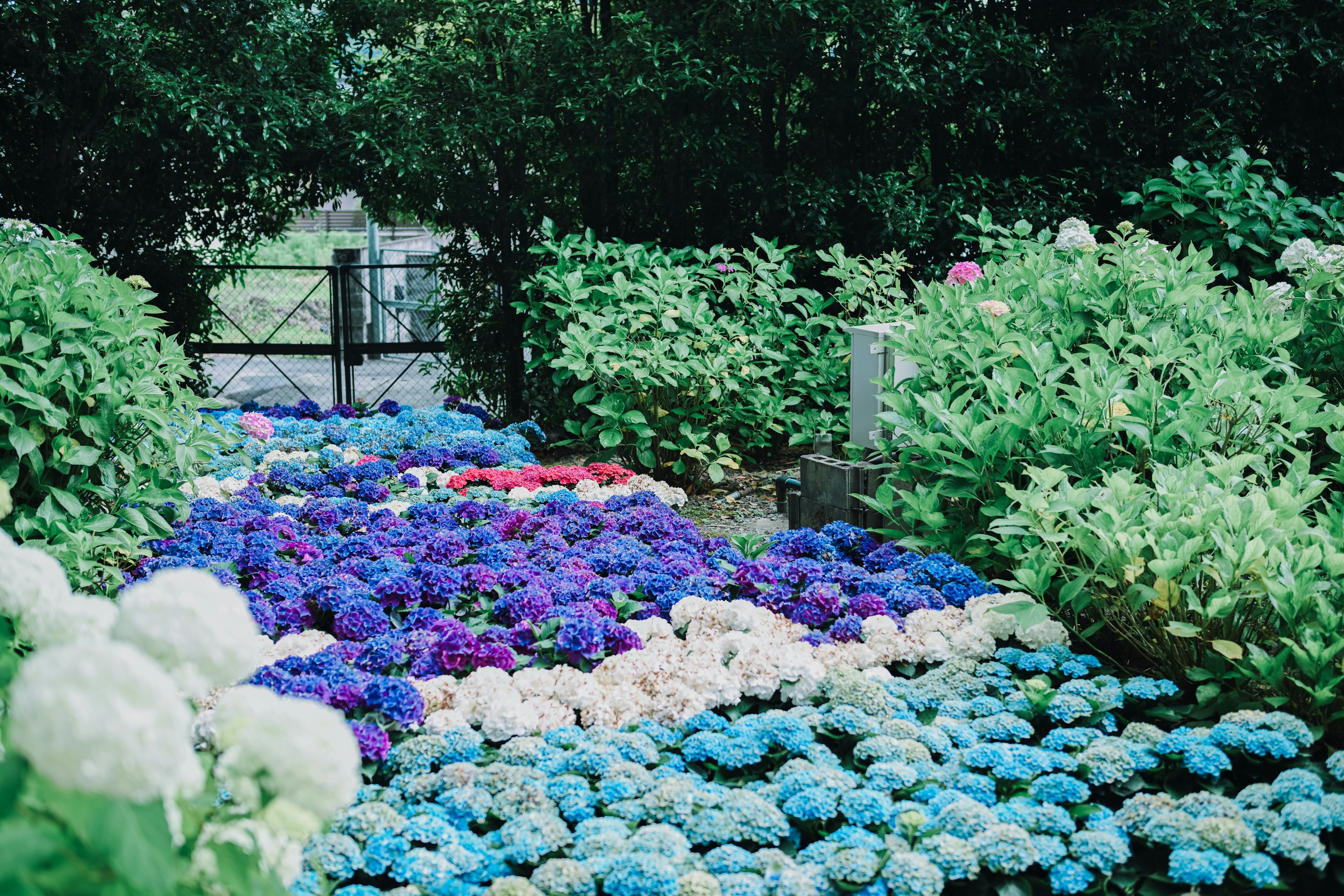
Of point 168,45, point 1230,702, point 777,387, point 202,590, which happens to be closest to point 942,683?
point 1230,702

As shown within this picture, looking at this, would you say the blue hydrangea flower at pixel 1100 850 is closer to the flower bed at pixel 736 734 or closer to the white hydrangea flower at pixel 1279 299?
the flower bed at pixel 736 734

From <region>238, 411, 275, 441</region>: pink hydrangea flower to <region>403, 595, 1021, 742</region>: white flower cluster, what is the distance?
300 cm

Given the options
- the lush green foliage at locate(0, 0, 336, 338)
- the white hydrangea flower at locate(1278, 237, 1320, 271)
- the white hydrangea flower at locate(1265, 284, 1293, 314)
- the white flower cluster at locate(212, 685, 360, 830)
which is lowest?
the white flower cluster at locate(212, 685, 360, 830)

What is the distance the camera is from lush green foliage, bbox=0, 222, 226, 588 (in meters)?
2.93

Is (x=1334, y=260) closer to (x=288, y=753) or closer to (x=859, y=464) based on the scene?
(x=859, y=464)

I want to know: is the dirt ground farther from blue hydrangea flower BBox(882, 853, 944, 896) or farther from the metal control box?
blue hydrangea flower BBox(882, 853, 944, 896)

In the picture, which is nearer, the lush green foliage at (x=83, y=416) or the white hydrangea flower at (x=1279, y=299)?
the lush green foliage at (x=83, y=416)

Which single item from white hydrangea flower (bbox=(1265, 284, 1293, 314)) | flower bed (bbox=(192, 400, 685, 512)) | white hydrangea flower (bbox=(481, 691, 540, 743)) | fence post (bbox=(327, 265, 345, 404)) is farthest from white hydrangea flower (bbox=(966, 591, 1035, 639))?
fence post (bbox=(327, 265, 345, 404))

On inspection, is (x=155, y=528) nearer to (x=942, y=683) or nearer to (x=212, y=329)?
(x=942, y=683)

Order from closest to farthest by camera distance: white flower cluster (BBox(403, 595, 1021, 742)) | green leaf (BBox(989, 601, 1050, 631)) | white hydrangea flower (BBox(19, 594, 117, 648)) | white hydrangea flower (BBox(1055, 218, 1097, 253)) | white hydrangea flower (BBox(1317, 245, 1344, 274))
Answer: white hydrangea flower (BBox(19, 594, 117, 648)) → white flower cluster (BBox(403, 595, 1021, 742)) → green leaf (BBox(989, 601, 1050, 631)) → white hydrangea flower (BBox(1317, 245, 1344, 274)) → white hydrangea flower (BBox(1055, 218, 1097, 253))

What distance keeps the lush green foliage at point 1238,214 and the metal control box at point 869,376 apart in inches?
82.0

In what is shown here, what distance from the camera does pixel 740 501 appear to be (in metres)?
5.04

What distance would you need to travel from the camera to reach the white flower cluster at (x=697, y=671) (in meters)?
2.24

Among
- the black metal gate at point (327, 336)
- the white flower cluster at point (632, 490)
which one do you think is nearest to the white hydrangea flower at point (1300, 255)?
the white flower cluster at point (632, 490)
